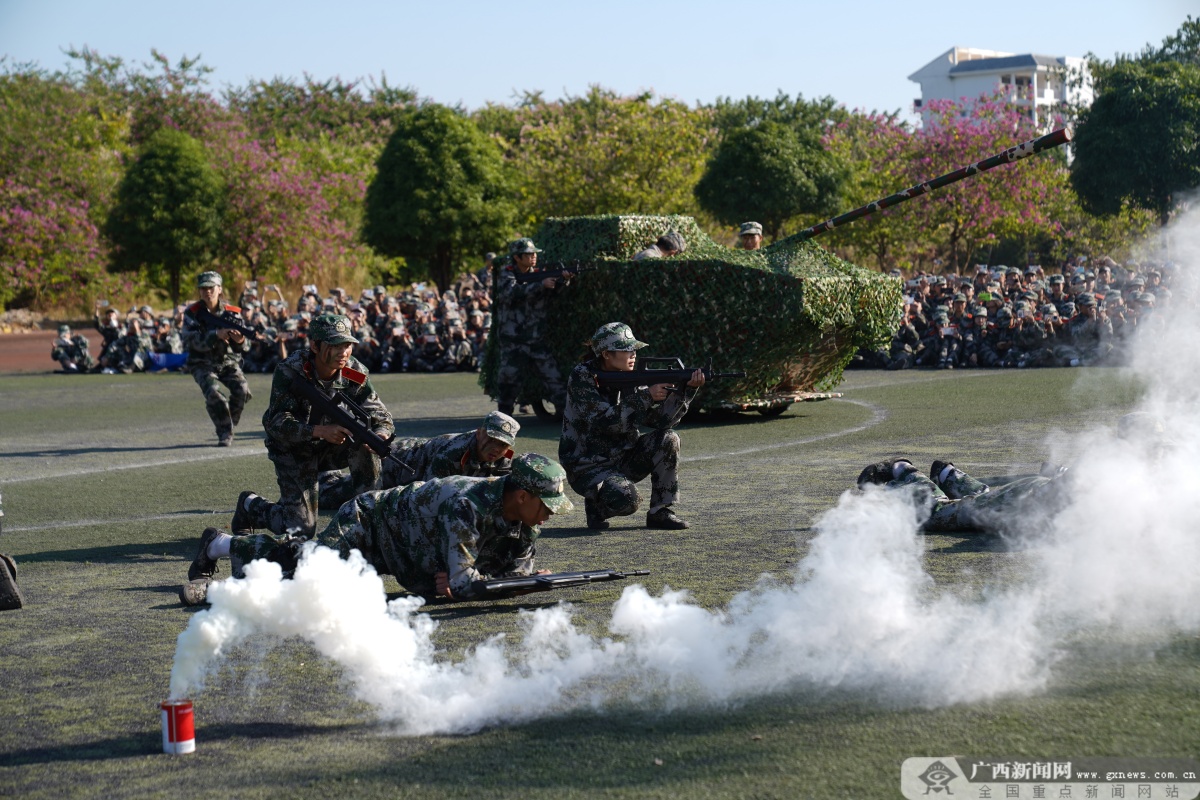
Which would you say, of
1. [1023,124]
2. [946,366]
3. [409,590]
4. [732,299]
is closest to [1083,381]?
[946,366]

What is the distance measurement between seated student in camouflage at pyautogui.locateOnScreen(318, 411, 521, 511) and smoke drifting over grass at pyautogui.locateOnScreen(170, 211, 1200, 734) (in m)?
1.26

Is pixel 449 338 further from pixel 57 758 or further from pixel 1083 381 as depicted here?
pixel 57 758

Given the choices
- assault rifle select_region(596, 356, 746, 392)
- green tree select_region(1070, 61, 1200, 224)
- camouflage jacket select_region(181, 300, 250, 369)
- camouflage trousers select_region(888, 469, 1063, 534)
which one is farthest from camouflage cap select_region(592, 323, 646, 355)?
green tree select_region(1070, 61, 1200, 224)

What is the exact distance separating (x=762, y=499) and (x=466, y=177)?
29290 millimetres

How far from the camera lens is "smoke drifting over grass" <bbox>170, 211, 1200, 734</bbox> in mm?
5578

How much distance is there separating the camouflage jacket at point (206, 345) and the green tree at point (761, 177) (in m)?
22.3

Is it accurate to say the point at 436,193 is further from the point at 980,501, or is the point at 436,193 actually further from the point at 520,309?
the point at 980,501

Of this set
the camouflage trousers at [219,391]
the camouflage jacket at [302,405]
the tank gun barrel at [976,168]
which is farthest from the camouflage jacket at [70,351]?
the camouflage jacket at [302,405]

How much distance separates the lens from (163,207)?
128ft

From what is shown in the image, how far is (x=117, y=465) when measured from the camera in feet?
47.7

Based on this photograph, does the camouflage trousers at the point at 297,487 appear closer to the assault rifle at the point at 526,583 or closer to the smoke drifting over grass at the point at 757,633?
the smoke drifting over grass at the point at 757,633

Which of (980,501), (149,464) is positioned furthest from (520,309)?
(980,501)

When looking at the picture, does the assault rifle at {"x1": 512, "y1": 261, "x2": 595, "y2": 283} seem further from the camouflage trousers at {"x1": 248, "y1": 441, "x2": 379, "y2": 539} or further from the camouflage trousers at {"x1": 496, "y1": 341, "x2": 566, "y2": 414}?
the camouflage trousers at {"x1": 248, "y1": 441, "x2": 379, "y2": 539}

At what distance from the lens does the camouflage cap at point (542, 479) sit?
260 inches
